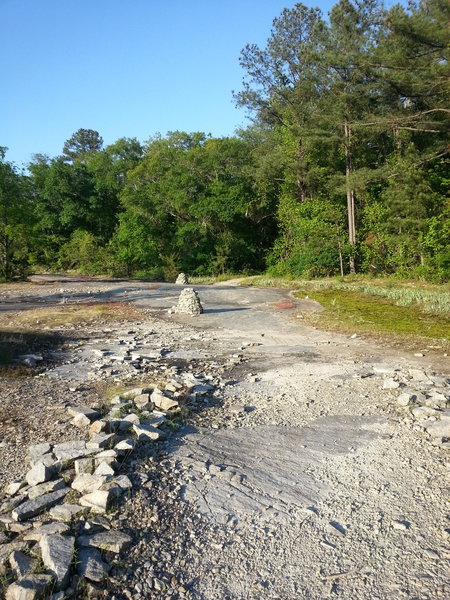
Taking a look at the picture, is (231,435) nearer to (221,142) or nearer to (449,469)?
(449,469)

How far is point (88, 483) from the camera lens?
137 inches

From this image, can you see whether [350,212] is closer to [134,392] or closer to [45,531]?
[134,392]

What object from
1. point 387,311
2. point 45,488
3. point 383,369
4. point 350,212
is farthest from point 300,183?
point 45,488

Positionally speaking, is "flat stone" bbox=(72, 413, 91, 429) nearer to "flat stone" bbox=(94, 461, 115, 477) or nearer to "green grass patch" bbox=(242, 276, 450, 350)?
"flat stone" bbox=(94, 461, 115, 477)

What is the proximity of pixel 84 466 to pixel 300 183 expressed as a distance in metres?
28.5

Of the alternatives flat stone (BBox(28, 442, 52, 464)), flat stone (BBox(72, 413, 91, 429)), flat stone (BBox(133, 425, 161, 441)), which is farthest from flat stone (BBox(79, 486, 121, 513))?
flat stone (BBox(72, 413, 91, 429))

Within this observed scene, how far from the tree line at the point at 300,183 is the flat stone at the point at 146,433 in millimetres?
17048

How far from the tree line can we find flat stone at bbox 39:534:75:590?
60.5 feet

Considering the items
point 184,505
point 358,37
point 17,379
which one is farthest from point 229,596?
point 358,37

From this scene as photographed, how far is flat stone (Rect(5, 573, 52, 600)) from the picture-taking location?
244 cm

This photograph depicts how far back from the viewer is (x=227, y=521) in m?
3.24

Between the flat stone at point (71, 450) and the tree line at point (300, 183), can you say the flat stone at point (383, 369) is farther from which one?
the tree line at point (300, 183)

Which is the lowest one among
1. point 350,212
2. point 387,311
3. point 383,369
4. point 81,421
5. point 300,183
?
point 387,311

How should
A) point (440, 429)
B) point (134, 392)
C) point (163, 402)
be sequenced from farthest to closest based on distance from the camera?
1. point (134, 392)
2. point (163, 402)
3. point (440, 429)
